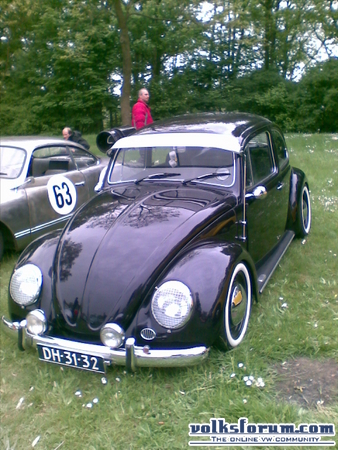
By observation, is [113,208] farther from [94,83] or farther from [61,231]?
[94,83]

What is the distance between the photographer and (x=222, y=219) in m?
3.64

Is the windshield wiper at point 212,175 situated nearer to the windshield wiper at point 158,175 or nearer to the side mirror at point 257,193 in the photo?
the windshield wiper at point 158,175

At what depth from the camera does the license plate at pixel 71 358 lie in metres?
2.84

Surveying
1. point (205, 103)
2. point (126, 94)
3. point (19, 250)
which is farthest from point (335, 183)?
point (205, 103)

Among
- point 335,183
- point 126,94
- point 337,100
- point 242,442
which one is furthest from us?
point 337,100

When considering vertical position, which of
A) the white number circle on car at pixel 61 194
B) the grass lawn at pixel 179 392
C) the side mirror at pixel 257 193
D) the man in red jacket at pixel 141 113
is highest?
the man in red jacket at pixel 141 113

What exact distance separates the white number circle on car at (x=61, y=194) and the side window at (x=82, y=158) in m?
0.59

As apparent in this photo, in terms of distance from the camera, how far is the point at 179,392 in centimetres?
294

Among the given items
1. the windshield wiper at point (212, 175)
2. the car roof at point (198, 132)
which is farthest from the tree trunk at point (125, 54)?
the windshield wiper at point (212, 175)

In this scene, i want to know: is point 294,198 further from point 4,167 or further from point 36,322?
point 4,167

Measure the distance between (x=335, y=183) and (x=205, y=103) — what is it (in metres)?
14.3

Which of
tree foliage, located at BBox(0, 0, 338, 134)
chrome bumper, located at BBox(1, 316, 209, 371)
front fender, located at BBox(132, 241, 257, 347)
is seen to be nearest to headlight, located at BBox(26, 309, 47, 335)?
chrome bumper, located at BBox(1, 316, 209, 371)

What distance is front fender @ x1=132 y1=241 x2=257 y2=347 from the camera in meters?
2.87

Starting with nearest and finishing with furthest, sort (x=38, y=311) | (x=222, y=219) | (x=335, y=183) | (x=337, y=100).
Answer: (x=38, y=311) → (x=222, y=219) → (x=335, y=183) → (x=337, y=100)
